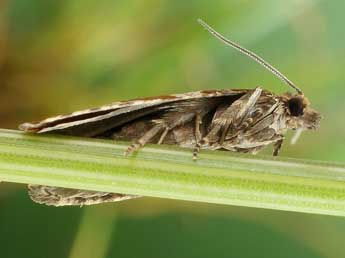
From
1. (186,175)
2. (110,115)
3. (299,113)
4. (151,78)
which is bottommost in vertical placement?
(186,175)

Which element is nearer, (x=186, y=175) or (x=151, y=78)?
(x=186, y=175)

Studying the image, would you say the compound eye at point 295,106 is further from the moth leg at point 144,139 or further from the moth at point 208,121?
the moth leg at point 144,139

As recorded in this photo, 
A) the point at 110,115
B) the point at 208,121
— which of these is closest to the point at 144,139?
the point at 110,115

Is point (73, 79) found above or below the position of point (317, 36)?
below

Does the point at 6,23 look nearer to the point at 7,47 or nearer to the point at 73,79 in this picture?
the point at 7,47

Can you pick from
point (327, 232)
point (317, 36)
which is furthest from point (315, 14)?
point (327, 232)

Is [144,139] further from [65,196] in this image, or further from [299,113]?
[299,113]

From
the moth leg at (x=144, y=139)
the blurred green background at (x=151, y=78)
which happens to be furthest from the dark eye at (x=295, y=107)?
the blurred green background at (x=151, y=78)
